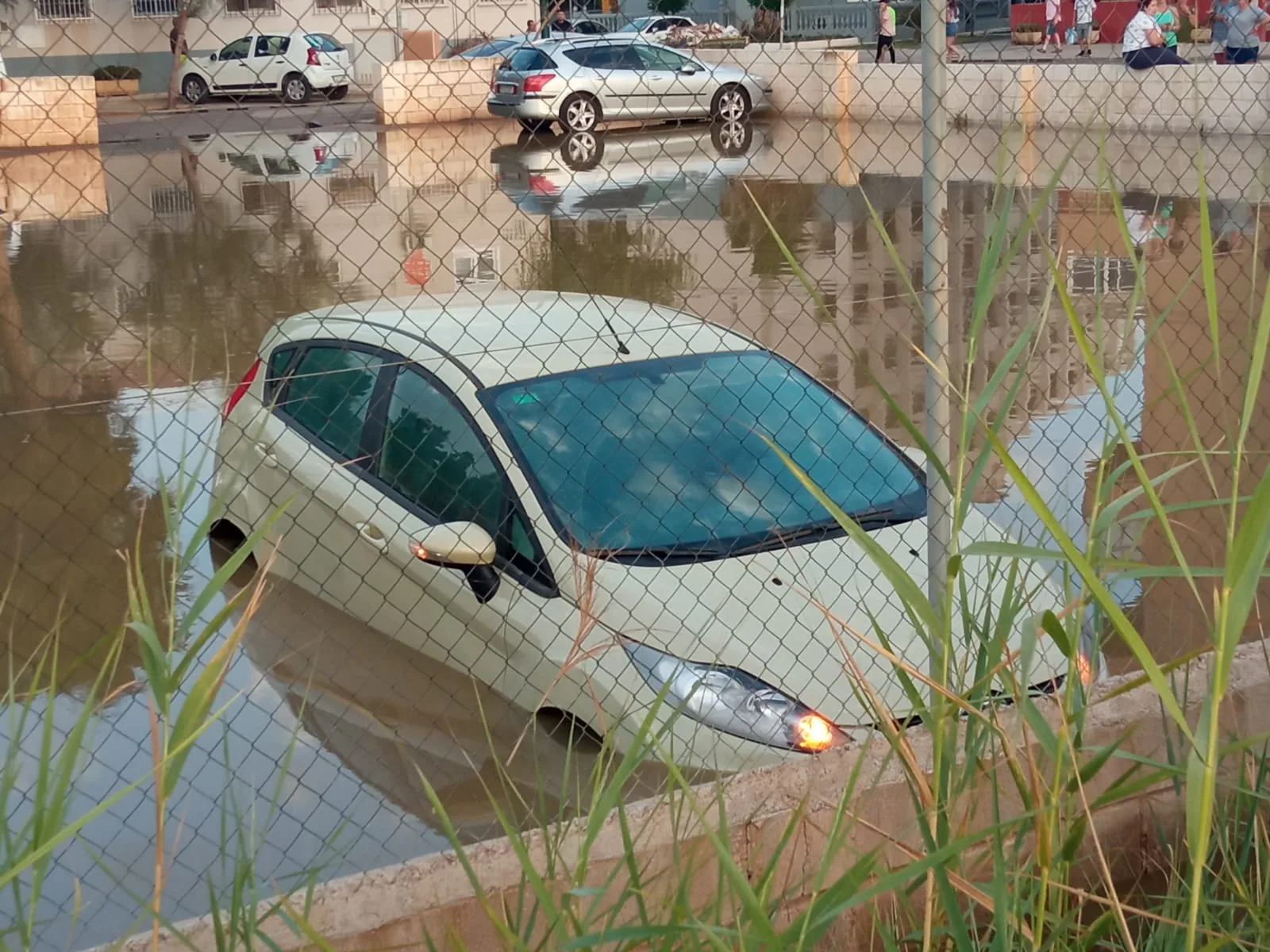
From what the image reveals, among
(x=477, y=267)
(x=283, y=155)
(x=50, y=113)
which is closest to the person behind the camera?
(x=477, y=267)

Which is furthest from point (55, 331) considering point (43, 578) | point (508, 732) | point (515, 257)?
point (508, 732)

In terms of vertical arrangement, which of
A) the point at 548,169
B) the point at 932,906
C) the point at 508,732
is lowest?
the point at 548,169

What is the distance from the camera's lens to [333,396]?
5.10m

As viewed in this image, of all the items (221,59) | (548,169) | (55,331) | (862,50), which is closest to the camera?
(55,331)

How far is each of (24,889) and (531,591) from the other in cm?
148

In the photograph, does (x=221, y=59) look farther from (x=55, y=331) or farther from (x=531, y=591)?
(x=531, y=591)

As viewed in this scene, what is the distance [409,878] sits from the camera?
2.76 meters

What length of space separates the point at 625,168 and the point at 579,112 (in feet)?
13.3

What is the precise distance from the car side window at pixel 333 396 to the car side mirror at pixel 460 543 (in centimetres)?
95

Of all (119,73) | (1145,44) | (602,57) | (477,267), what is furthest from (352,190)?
→ (119,73)

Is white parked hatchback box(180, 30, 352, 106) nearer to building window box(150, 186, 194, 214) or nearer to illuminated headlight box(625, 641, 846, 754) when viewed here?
building window box(150, 186, 194, 214)

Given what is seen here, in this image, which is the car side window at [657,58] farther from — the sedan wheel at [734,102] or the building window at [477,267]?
the building window at [477,267]

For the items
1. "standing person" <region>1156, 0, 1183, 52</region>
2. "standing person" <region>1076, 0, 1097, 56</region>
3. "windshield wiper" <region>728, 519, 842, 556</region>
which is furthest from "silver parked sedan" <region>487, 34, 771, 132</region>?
"windshield wiper" <region>728, 519, 842, 556</region>

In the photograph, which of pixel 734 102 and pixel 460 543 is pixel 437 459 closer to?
pixel 460 543
